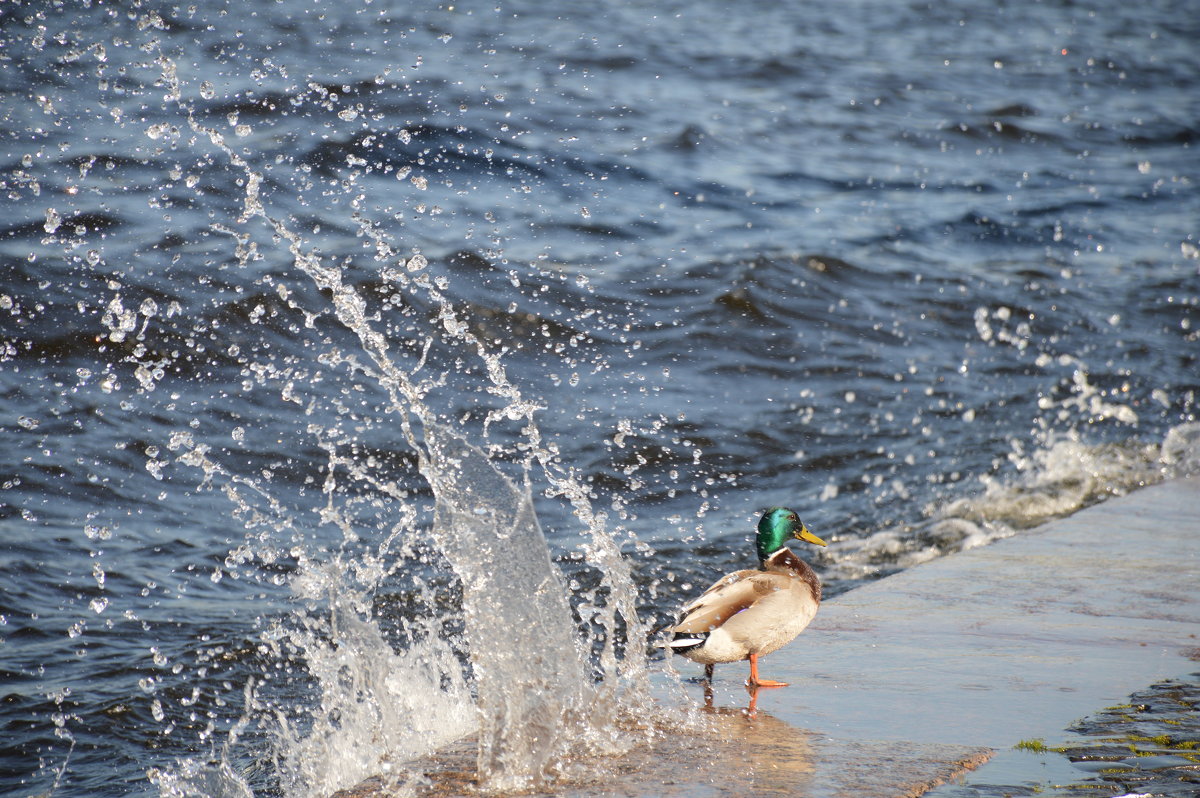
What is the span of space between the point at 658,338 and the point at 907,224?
4.01 metres

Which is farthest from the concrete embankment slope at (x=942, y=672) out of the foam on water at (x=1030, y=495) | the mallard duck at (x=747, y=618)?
the foam on water at (x=1030, y=495)

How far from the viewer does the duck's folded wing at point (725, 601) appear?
137 inches

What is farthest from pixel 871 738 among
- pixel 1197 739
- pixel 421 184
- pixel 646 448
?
pixel 421 184

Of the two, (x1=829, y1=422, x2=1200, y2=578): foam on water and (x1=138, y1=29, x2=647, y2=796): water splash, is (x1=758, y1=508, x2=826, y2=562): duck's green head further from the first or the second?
(x1=829, y1=422, x2=1200, y2=578): foam on water

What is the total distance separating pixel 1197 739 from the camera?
3055 millimetres

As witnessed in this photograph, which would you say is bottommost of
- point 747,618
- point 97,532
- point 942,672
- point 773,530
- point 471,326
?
point 97,532

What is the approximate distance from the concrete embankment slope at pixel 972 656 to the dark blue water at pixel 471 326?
31.6 inches

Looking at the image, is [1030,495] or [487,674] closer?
[487,674]

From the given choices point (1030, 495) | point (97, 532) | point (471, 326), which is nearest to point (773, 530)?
point (1030, 495)

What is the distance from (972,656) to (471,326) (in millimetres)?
5801

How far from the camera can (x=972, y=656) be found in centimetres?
373

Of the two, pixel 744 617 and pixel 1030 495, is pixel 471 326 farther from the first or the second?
pixel 744 617

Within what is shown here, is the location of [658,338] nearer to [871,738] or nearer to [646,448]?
[646,448]

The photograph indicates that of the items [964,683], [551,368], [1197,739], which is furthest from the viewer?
[551,368]
